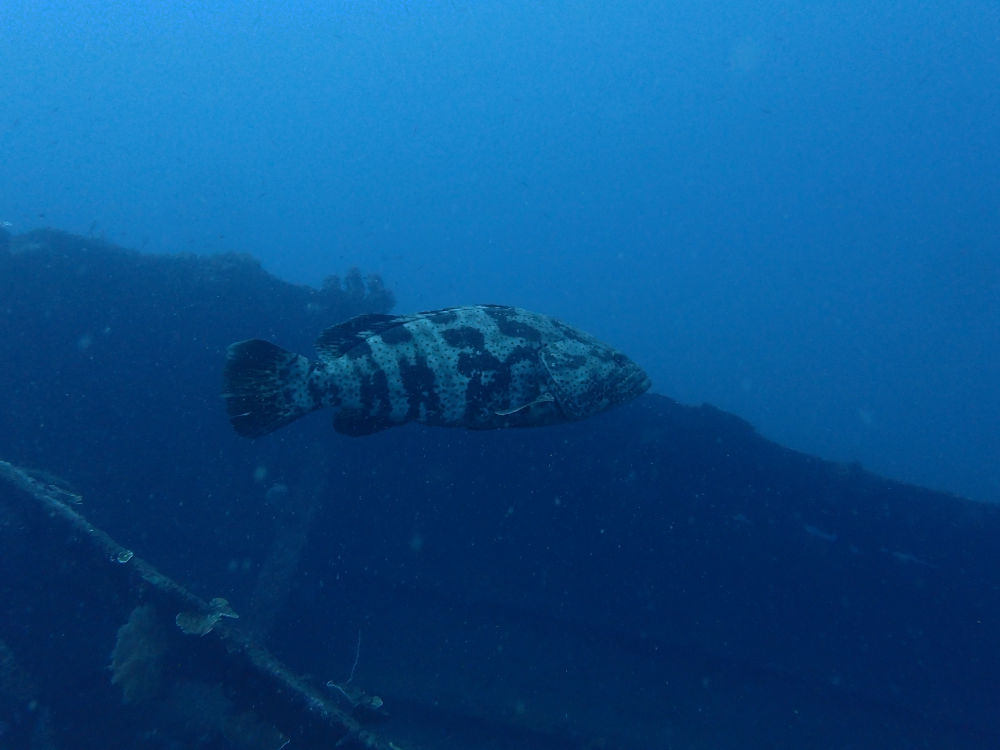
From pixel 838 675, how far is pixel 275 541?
852 cm

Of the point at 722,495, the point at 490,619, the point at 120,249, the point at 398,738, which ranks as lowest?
the point at 398,738

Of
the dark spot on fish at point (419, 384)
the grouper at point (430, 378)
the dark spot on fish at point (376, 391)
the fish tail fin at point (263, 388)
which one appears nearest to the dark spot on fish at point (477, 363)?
the grouper at point (430, 378)

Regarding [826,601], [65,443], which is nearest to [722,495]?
[826,601]

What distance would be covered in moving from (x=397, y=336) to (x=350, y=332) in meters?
0.44

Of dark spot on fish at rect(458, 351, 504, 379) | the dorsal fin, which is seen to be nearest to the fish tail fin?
the dorsal fin

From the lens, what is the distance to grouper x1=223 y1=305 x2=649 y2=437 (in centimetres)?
318

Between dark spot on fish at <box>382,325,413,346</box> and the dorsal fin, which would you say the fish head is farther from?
the dorsal fin

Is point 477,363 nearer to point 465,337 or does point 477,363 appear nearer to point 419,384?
point 465,337

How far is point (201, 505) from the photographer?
8859 millimetres

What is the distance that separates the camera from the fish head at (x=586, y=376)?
3.24 m

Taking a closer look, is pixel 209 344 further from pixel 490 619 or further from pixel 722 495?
pixel 722 495

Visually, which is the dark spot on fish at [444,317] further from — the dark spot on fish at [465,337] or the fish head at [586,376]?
the fish head at [586,376]

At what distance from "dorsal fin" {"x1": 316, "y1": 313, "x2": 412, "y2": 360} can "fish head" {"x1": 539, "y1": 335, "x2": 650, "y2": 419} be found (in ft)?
3.27

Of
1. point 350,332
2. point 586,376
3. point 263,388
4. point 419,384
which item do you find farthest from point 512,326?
point 263,388
